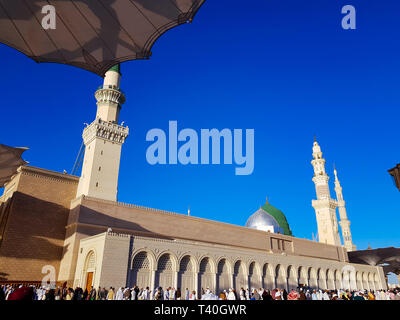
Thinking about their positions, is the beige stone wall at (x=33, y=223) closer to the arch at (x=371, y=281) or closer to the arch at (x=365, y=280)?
the arch at (x=365, y=280)

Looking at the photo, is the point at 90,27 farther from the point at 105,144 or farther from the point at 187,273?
the point at 105,144

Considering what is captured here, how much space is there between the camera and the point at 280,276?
32.0 m

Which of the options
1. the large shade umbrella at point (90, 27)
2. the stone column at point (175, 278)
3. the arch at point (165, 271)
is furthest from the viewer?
the stone column at point (175, 278)

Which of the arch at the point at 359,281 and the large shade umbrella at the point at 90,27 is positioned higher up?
the large shade umbrella at the point at 90,27

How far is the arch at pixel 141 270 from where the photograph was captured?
2125cm

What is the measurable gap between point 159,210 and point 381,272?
132 feet

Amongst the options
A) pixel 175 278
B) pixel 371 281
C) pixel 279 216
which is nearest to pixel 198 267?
pixel 175 278

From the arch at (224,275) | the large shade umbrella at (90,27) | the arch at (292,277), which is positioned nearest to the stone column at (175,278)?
the arch at (224,275)

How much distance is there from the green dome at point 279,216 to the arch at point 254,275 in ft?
61.7

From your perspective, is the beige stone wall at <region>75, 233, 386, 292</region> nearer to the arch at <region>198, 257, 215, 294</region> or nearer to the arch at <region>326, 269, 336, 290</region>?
the arch at <region>198, 257, 215, 294</region>

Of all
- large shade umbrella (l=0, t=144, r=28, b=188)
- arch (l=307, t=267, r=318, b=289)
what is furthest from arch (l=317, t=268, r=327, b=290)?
large shade umbrella (l=0, t=144, r=28, b=188)
